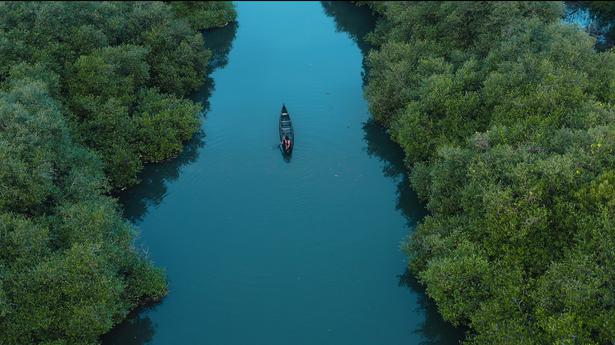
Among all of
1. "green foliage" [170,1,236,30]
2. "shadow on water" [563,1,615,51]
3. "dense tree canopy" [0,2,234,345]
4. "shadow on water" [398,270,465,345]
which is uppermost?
"green foliage" [170,1,236,30]

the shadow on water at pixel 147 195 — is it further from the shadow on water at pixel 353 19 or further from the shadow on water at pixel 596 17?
the shadow on water at pixel 596 17

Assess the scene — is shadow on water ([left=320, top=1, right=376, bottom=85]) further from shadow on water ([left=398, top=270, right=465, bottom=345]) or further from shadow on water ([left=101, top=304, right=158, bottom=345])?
shadow on water ([left=101, top=304, right=158, bottom=345])

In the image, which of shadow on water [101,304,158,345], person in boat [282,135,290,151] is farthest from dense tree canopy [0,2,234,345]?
person in boat [282,135,290,151]

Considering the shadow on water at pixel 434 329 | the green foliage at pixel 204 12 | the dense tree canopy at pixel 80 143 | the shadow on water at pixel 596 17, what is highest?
the green foliage at pixel 204 12

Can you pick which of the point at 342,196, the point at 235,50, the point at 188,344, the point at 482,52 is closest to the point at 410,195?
the point at 342,196

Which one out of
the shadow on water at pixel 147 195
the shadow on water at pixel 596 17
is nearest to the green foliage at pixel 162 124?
the shadow on water at pixel 147 195

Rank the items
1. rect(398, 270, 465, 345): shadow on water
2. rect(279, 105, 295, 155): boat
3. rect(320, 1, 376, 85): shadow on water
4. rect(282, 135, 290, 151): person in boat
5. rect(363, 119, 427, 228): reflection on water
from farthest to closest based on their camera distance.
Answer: rect(320, 1, 376, 85): shadow on water
rect(279, 105, 295, 155): boat
rect(282, 135, 290, 151): person in boat
rect(363, 119, 427, 228): reflection on water
rect(398, 270, 465, 345): shadow on water

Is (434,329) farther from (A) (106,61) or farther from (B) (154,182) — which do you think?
(A) (106,61)

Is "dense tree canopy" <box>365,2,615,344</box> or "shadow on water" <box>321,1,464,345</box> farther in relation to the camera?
"shadow on water" <box>321,1,464,345</box>
